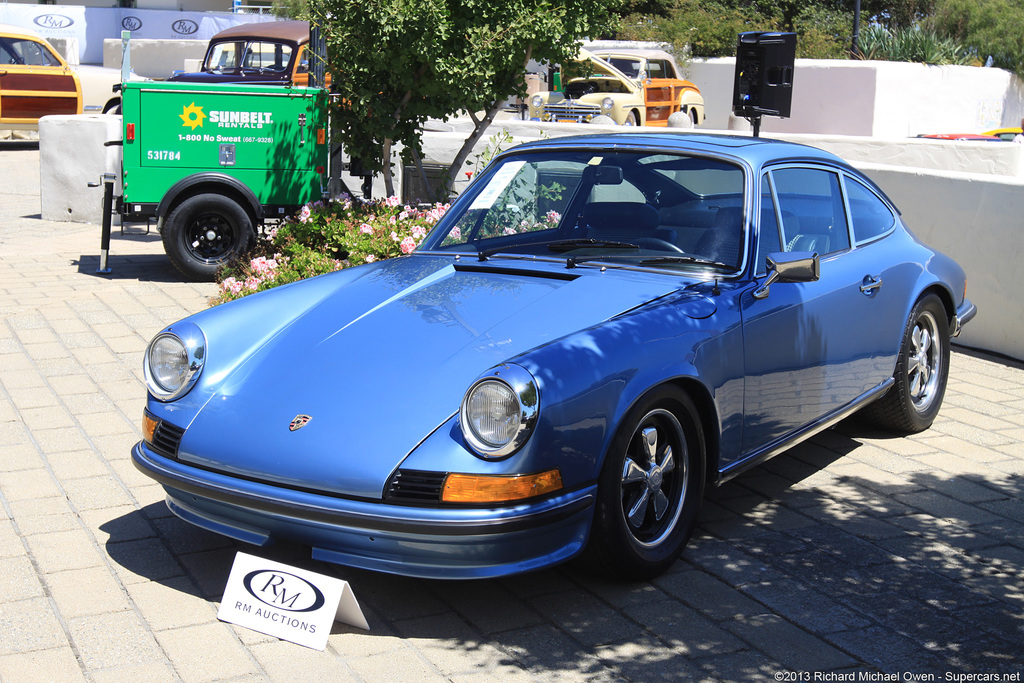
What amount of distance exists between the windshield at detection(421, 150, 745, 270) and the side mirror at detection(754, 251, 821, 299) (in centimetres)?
14

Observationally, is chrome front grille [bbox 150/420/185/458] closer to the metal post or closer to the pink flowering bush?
the pink flowering bush

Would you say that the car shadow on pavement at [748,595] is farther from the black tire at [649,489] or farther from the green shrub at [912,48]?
the green shrub at [912,48]

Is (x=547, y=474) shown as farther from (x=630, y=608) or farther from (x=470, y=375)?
(x=630, y=608)

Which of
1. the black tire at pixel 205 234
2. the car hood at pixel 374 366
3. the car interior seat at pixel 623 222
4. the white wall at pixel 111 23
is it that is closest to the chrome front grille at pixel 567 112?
the black tire at pixel 205 234

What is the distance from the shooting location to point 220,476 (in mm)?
3459

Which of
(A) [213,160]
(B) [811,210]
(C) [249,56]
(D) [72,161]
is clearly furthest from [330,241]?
(C) [249,56]

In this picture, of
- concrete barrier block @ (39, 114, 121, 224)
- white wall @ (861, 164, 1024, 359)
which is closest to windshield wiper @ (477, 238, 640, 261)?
white wall @ (861, 164, 1024, 359)

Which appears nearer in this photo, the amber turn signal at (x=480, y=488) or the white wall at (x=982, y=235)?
Answer: the amber turn signal at (x=480, y=488)

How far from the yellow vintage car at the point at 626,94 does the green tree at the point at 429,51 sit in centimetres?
1015

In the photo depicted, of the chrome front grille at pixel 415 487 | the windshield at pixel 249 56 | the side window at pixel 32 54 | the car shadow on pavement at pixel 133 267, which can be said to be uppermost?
the side window at pixel 32 54

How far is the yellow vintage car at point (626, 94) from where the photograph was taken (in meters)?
19.1

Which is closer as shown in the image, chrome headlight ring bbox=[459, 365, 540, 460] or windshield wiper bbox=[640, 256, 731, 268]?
chrome headlight ring bbox=[459, 365, 540, 460]

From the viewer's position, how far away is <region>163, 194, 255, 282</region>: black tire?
888cm

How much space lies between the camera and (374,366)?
3605mm
